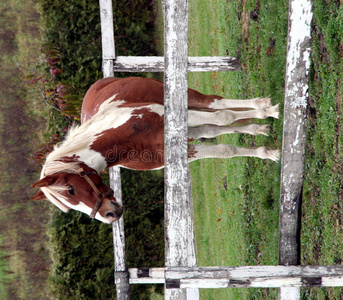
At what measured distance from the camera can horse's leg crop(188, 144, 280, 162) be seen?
3.83m

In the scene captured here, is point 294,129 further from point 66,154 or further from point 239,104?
point 66,154

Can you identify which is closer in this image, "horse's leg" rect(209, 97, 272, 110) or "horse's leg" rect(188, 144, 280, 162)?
"horse's leg" rect(188, 144, 280, 162)

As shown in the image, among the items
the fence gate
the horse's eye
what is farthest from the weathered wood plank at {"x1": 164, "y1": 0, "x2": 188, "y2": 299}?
the horse's eye

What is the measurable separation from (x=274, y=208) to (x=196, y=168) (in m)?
3.38

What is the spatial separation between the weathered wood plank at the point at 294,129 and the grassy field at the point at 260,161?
35 centimetres

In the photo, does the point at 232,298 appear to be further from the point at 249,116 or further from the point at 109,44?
the point at 109,44

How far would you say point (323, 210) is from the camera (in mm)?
3572

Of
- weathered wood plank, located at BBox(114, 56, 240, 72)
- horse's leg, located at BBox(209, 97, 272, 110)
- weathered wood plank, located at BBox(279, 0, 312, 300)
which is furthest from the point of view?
Answer: weathered wood plank, located at BBox(114, 56, 240, 72)

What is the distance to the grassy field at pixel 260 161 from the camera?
3.42m

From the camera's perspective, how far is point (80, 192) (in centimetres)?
321

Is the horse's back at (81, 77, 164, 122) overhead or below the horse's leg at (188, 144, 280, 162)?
overhead

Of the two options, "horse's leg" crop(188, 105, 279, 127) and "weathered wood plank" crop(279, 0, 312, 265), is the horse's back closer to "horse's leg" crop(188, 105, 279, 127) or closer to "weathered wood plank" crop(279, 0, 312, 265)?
"horse's leg" crop(188, 105, 279, 127)
